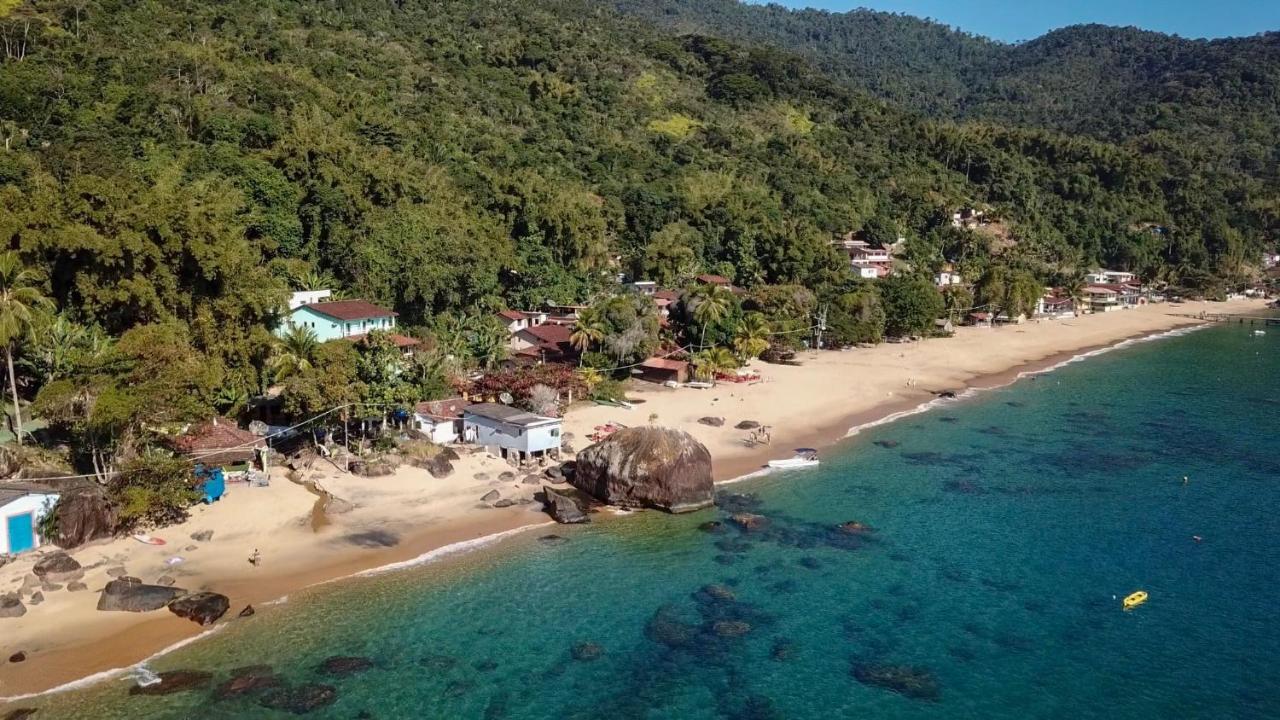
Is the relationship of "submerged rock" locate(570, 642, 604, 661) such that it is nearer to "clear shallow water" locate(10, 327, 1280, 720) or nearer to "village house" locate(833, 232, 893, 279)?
"clear shallow water" locate(10, 327, 1280, 720)

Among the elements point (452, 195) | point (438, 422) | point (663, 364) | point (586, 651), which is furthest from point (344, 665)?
point (452, 195)

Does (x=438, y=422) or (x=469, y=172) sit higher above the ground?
(x=469, y=172)

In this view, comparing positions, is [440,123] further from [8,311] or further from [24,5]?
[8,311]

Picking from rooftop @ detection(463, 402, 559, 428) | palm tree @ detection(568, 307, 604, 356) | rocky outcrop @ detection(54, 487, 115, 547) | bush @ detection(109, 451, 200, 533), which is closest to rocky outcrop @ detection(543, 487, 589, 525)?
rooftop @ detection(463, 402, 559, 428)

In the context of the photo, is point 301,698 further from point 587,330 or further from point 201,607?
point 587,330

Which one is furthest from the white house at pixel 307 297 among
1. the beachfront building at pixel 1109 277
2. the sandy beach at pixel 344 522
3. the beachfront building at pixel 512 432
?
the beachfront building at pixel 1109 277

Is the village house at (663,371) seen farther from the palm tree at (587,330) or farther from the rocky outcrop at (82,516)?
the rocky outcrop at (82,516)

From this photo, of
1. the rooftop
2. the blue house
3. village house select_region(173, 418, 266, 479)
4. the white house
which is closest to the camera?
village house select_region(173, 418, 266, 479)
